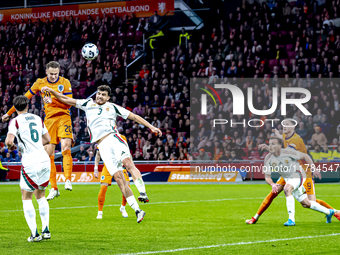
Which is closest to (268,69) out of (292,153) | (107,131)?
(292,153)

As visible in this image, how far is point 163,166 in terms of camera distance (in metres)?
22.0

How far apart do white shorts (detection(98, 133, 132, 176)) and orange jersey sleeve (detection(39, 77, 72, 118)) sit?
8.47ft

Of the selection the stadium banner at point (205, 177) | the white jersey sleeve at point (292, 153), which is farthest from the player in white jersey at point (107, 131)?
the stadium banner at point (205, 177)

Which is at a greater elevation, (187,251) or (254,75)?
(254,75)

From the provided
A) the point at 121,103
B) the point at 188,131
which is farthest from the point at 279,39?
the point at 121,103

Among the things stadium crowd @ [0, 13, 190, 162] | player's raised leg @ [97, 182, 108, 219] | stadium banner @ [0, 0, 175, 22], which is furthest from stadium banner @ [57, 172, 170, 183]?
player's raised leg @ [97, 182, 108, 219]

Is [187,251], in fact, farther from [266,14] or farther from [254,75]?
[266,14]

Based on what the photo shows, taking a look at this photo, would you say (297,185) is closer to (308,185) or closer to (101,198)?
(308,185)

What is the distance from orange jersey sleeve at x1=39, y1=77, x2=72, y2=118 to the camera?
11.1m

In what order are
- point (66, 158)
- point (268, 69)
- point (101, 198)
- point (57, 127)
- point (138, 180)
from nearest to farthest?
point (138, 180), point (101, 198), point (66, 158), point (57, 127), point (268, 69)

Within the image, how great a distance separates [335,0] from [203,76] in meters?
7.64

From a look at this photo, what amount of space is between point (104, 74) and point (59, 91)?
53.1ft

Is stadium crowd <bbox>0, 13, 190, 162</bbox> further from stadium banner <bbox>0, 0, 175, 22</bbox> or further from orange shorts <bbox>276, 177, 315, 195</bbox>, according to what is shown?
orange shorts <bbox>276, 177, 315, 195</bbox>

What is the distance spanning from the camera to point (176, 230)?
848cm
